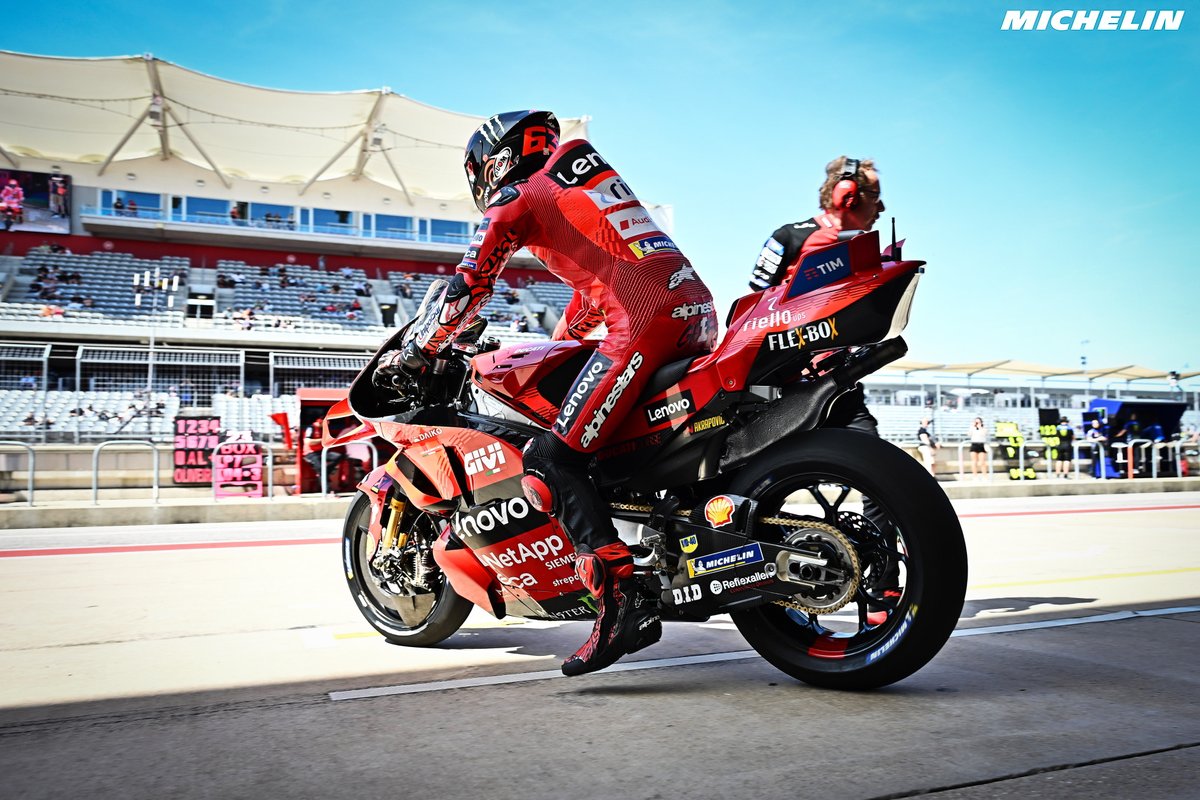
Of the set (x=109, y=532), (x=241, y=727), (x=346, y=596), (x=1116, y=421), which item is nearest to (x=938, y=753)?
(x=241, y=727)

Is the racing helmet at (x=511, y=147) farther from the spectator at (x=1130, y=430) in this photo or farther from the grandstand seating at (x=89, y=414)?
the spectator at (x=1130, y=430)

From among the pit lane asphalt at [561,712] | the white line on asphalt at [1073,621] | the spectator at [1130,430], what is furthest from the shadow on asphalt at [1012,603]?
the spectator at [1130,430]

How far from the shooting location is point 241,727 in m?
2.76

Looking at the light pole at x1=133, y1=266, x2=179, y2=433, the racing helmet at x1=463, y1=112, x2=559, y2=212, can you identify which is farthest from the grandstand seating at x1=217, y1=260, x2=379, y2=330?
the racing helmet at x1=463, y1=112, x2=559, y2=212

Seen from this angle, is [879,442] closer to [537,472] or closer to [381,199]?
[537,472]

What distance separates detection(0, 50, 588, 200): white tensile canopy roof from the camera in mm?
37406

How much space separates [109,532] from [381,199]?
1716 inches

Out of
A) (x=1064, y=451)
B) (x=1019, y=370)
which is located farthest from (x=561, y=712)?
(x=1019, y=370)

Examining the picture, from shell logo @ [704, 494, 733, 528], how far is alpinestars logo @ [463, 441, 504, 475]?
846 mm

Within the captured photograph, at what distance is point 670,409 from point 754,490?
1.33ft

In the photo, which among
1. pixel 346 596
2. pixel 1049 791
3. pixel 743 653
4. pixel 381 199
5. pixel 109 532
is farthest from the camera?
pixel 381 199

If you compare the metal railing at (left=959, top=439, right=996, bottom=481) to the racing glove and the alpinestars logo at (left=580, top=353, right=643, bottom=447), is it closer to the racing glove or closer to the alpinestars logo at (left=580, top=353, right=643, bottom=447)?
the racing glove

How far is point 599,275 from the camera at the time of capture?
131 inches

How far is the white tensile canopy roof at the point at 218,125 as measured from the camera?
123 feet
